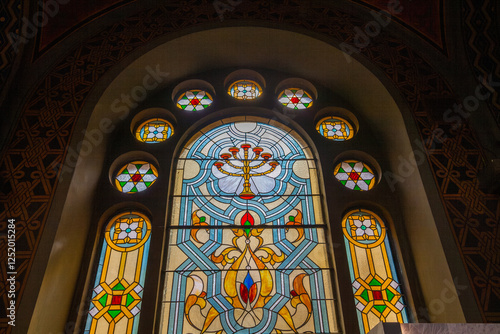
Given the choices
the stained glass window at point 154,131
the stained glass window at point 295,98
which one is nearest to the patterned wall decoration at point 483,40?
the stained glass window at point 295,98

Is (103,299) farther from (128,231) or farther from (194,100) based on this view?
(194,100)

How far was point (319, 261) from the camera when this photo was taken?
5117mm

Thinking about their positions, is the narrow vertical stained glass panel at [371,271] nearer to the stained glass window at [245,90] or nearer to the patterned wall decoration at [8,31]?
the stained glass window at [245,90]

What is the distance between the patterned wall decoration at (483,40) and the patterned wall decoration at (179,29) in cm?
42

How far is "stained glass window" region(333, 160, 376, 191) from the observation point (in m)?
5.72

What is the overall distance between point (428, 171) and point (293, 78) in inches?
101

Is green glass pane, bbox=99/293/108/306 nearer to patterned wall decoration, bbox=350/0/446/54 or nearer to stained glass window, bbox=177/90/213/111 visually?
stained glass window, bbox=177/90/213/111

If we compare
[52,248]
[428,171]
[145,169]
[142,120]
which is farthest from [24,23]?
[428,171]

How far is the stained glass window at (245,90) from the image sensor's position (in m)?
6.69

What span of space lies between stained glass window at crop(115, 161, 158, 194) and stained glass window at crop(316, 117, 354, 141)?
2.21m

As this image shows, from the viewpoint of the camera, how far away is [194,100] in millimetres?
6656

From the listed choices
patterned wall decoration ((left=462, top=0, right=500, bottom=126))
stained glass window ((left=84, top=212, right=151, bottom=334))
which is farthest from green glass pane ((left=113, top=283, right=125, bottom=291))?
patterned wall decoration ((left=462, top=0, right=500, bottom=126))

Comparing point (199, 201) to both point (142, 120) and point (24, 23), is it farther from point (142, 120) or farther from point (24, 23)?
point (24, 23)

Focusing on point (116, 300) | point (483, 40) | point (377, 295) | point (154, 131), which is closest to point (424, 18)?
point (483, 40)
